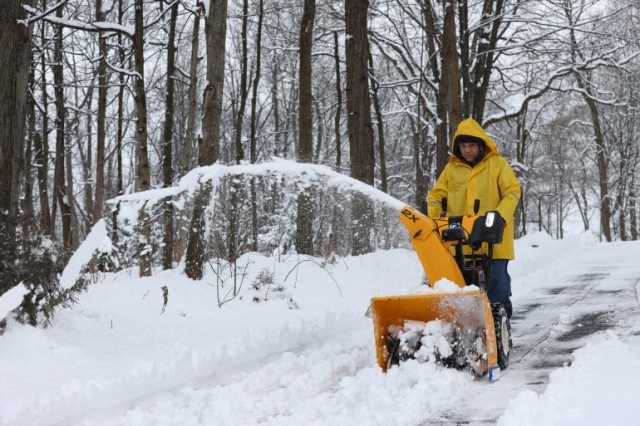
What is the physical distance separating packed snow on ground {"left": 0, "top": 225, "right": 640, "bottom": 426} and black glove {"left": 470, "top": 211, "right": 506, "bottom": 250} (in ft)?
3.58

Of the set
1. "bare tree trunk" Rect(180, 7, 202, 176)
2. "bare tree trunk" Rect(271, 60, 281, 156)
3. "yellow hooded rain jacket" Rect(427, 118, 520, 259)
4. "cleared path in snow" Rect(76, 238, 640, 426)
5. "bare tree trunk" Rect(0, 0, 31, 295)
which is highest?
"bare tree trunk" Rect(271, 60, 281, 156)

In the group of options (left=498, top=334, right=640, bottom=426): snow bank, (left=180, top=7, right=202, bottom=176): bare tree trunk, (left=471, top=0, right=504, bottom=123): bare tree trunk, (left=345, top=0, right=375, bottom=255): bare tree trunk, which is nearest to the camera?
(left=498, top=334, right=640, bottom=426): snow bank

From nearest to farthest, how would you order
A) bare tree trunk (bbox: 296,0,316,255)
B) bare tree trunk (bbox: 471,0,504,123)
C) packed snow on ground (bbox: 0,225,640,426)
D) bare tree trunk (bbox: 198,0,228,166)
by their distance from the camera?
1. packed snow on ground (bbox: 0,225,640,426)
2. bare tree trunk (bbox: 198,0,228,166)
3. bare tree trunk (bbox: 296,0,316,255)
4. bare tree trunk (bbox: 471,0,504,123)

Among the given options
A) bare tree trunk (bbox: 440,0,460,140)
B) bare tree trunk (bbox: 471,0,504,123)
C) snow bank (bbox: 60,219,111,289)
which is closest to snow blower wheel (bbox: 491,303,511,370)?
Answer: snow bank (bbox: 60,219,111,289)

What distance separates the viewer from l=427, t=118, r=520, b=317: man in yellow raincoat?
5.98 meters

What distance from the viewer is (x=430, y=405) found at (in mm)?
4488

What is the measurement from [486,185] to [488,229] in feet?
2.97

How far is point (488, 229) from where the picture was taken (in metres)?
5.25

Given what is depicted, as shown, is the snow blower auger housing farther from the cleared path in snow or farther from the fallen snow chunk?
the fallen snow chunk

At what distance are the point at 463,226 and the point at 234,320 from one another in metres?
2.94

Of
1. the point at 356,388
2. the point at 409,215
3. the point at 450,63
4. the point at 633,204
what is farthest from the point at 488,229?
the point at 633,204

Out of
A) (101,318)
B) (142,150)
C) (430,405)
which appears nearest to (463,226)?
(430,405)

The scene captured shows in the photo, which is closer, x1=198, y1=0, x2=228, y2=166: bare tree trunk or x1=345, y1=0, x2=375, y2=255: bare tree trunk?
x1=198, y1=0, x2=228, y2=166: bare tree trunk

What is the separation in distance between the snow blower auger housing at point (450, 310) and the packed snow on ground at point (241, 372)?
0.66 feet
